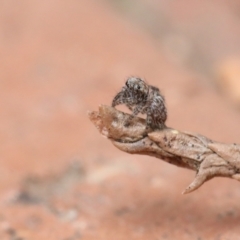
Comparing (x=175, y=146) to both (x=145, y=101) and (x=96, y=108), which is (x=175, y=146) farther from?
(x=96, y=108)

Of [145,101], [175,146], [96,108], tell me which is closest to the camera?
[175,146]

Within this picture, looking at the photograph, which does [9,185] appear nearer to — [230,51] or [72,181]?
[72,181]

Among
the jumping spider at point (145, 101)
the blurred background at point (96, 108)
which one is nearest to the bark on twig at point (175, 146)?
the jumping spider at point (145, 101)

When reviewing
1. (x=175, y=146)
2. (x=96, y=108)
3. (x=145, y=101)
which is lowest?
(x=175, y=146)

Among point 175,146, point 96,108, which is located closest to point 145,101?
point 175,146

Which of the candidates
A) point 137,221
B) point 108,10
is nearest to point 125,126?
point 137,221

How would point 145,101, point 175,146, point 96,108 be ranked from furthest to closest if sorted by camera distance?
point 96,108 < point 145,101 < point 175,146

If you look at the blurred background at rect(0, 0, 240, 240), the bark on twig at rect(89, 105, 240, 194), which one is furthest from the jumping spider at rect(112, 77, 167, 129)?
the blurred background at rect(0, 0, 240, 240)

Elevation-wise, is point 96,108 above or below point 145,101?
above
